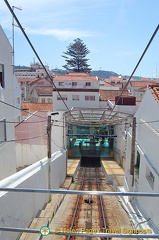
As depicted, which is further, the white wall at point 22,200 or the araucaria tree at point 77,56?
the araucaria tree at point 77,56

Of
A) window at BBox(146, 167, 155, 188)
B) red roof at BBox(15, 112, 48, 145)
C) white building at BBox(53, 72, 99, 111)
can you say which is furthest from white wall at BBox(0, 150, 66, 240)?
white building at BBox(53, 72, 99, 111)

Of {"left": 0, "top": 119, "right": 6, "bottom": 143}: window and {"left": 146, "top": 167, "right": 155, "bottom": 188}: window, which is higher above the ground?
A: {"left": 0, "top": 119, "right": 6, "bottom": 143}: window

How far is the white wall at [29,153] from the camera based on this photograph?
1472 centimetres

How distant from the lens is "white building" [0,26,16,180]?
949 centimetres

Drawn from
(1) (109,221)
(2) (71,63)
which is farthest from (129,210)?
(2) (71,63)

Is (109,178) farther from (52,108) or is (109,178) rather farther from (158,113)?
(52,108)

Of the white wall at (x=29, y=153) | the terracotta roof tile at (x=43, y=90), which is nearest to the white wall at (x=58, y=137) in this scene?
the white wall at (x=29, y=153)

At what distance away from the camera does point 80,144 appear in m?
24.4

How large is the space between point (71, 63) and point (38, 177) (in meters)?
44.1

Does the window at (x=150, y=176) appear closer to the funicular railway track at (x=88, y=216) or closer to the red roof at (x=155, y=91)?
the funicular railway track at (x=88, y=216)

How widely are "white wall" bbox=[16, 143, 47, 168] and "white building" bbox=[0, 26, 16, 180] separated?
400cm

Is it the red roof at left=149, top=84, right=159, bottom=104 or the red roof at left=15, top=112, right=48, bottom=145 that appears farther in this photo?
the red roof at left=15, top=112, right=48, bottom=145

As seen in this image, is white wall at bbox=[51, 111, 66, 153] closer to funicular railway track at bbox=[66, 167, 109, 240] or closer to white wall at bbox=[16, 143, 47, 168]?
white wall at bbox=[16, 143, 47, 168]

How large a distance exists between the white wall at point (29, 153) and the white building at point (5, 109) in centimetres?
400
